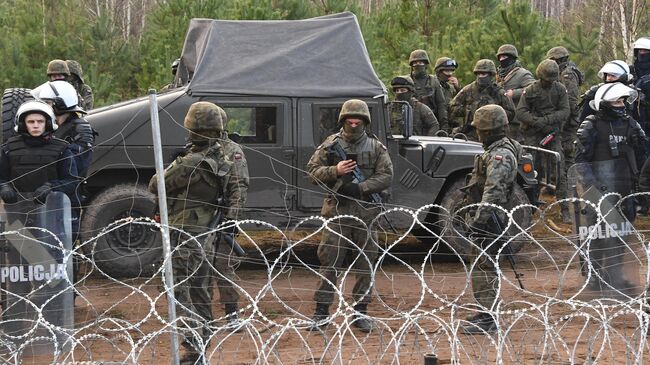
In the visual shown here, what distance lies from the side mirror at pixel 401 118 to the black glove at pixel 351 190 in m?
1.95

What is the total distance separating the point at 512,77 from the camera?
12.7 m

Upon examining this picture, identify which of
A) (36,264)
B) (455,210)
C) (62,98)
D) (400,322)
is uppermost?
(62,98)

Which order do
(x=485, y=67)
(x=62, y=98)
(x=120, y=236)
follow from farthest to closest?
(x=485, y=67) → (x=120, y=236) → (x=62, y=98)

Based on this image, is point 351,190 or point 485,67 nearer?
point 351,190

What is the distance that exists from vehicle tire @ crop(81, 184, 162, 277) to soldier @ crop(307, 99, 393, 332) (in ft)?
6.41

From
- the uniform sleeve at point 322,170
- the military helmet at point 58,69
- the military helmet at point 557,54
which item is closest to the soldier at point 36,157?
the uniform sleeve at point 322,170

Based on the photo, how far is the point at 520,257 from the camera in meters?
10.6

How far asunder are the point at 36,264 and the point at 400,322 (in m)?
2.80

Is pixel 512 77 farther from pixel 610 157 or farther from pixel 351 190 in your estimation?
→ pixel 351 190

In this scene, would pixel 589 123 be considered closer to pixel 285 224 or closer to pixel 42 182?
pixel 285 224

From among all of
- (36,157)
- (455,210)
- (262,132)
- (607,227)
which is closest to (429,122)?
(455,210)

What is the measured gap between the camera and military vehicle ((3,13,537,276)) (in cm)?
969

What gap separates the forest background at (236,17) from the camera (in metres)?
14.4

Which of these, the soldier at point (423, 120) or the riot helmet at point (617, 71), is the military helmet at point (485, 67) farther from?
the riot helmet at point (617, 71)
